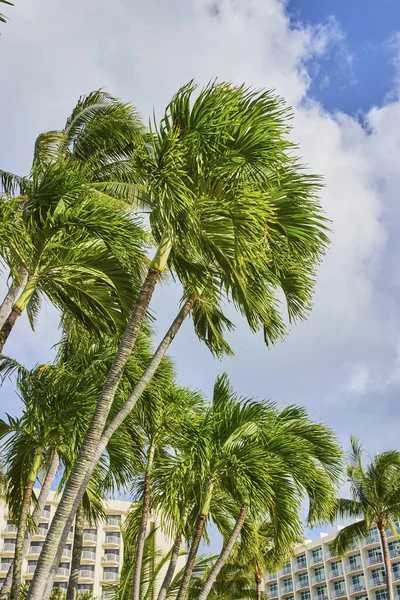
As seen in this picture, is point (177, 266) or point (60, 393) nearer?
point (177, 266)

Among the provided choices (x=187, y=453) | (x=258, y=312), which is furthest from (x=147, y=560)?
(x=258, y=312)

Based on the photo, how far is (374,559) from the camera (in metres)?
66.2

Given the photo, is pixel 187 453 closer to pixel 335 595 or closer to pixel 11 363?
pixel 11 363

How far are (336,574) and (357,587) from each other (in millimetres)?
3462

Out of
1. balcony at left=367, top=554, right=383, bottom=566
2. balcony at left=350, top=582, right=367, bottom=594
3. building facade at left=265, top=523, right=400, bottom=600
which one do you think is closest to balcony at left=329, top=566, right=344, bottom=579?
building facade at left=265, top=523, right=400, bottom=600

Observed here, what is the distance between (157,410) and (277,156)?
15.1 ft

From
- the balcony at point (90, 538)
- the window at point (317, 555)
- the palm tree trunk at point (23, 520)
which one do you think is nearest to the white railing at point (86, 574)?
the balcony at point (90, 538)

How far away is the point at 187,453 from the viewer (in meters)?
10.1

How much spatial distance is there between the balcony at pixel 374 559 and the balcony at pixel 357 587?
7.80 ft

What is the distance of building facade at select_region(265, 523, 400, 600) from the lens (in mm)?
64438

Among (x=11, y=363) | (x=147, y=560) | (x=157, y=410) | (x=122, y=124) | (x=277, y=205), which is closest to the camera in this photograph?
(x=277, y=205)

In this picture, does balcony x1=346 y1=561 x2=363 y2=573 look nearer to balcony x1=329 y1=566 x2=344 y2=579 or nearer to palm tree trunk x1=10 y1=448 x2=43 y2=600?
balcony x1=329 y1=566 x2=344 y2=579

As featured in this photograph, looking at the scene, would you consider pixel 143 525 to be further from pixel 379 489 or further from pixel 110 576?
pixel 110 576

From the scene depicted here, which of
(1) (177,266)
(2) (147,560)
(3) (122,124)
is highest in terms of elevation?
(3) (122,124)
